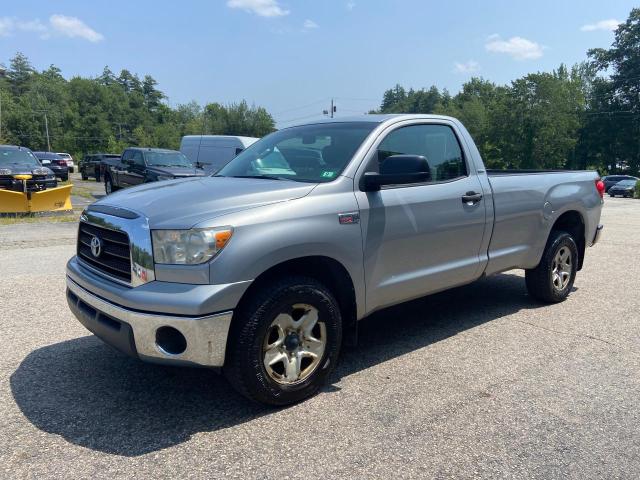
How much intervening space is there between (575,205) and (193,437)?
186 inches

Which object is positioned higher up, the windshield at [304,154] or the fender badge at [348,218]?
the windshield at [304,154]

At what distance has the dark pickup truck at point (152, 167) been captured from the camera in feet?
52.1

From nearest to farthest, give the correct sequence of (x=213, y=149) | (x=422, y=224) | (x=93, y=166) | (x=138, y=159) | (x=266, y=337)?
1. (x=266, y=337)
2. (x=422, y=224)
3. (x=138, y=159)
4. (x=213, y=149)
5. (x=93, y=166)

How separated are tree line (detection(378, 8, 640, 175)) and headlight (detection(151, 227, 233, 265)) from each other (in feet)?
223

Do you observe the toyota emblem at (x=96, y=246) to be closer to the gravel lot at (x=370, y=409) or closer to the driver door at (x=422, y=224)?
the gravel lot at (x=370, y=409)

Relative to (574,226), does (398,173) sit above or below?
above

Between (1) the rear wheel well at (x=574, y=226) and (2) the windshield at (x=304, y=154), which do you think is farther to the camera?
(1) the rear wheel well at (x=574, y=226)

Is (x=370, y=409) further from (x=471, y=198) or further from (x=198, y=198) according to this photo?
(x=471, y=198)

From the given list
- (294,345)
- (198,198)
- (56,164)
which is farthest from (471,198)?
(56,164)

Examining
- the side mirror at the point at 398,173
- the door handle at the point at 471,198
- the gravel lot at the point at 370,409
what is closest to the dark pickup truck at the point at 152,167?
the gravel lot at the point at 370,409

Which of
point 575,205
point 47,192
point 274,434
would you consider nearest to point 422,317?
point 575,205

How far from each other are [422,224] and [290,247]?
1.29 meters

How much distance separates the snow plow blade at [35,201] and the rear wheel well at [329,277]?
11.8m

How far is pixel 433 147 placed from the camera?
4527 millimetres
